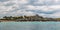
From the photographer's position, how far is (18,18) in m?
94.1
